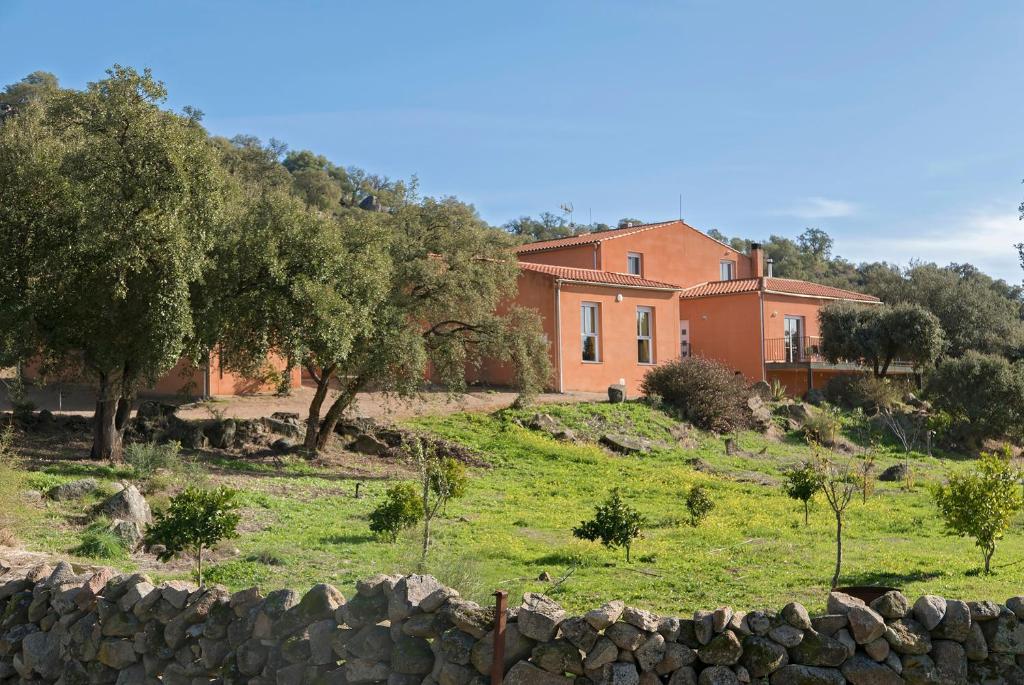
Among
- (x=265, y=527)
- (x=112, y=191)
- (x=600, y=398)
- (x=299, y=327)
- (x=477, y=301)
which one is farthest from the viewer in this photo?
(x=600, y=398)

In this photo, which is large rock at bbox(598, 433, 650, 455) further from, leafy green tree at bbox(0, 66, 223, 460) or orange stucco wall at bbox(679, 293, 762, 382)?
orange stucco wall at bbox(679, 293, 762, 382)

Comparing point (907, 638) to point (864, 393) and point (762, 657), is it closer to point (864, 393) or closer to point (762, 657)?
point (762, 657)

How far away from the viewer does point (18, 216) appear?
1594 cm

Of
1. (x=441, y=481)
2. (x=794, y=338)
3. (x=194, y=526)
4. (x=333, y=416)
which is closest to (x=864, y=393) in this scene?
(x=794, y=338)

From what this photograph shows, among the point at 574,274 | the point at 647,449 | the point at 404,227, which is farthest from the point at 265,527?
the point at 574,274

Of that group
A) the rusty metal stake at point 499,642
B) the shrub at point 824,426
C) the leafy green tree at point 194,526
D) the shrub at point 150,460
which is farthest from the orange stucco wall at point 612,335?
the rusty metal stake at point 499,642

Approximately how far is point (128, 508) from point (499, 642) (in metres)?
8.69

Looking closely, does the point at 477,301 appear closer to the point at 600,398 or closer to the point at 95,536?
the point at 600,398

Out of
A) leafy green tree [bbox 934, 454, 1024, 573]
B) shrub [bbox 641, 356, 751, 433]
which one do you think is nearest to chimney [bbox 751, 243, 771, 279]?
shrub [bbox 641, 356, 751, 433]

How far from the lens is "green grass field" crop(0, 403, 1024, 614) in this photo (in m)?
10.2

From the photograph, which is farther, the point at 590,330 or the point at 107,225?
the point at 590,330

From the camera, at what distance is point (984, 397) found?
30594 millimetres

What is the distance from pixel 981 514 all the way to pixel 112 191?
1335 centimetres

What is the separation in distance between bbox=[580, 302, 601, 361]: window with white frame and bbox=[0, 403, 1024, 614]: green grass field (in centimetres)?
995
